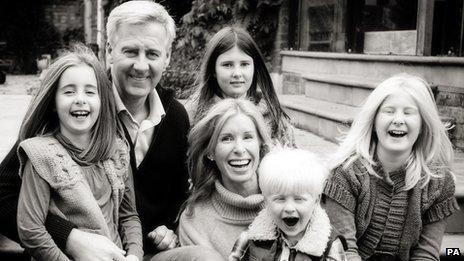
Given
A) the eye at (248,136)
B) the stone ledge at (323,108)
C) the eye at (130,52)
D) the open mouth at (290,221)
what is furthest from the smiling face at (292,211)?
the stone ledge at (323,108)

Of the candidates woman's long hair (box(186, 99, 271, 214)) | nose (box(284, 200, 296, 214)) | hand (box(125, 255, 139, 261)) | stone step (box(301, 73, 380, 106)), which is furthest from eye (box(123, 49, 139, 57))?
stone step (box(301, 73, 380, 106))

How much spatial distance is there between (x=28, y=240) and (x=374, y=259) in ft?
4.60

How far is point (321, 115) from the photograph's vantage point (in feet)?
16.8

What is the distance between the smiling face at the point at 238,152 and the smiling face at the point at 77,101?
1.79ft

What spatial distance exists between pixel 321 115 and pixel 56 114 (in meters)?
3.13

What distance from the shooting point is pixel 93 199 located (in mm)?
2230

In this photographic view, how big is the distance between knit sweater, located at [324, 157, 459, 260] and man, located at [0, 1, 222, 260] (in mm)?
705

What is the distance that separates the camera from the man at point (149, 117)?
2.59 meters

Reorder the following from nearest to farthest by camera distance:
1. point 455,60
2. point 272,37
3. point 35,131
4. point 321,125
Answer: point 35,131
point 455,60
point 321,125
point 272,37

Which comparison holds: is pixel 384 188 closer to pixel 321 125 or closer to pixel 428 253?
pixel 428 253

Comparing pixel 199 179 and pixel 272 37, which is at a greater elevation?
pixel 272 37

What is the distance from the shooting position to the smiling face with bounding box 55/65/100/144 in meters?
2.28

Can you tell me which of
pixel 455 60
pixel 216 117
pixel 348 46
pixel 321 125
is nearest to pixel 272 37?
pixel 348 46

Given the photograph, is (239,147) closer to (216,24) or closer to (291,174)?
(291,174)
